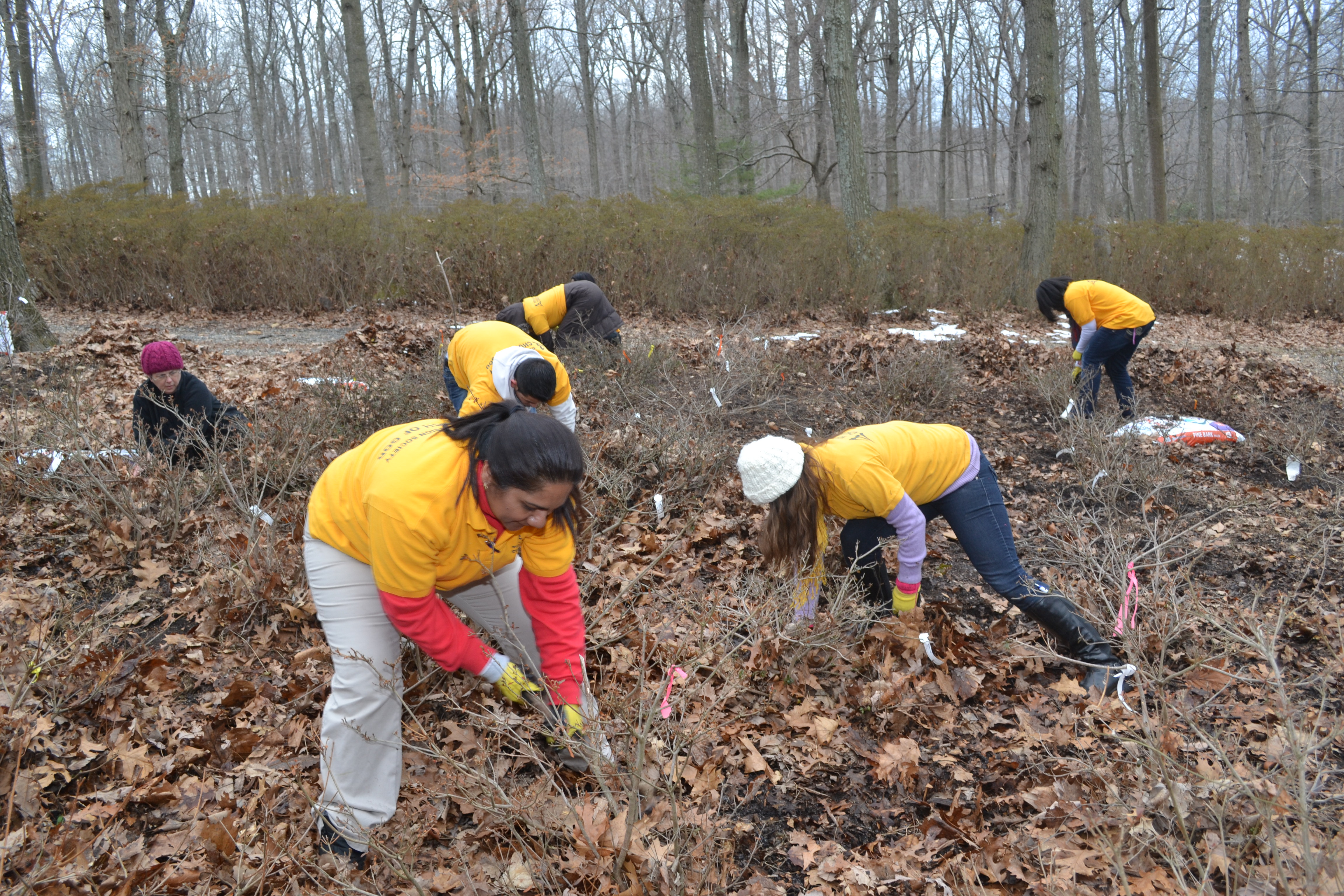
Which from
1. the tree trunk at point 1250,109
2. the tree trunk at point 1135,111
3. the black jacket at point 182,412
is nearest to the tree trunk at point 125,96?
the black jacket at point 182,412

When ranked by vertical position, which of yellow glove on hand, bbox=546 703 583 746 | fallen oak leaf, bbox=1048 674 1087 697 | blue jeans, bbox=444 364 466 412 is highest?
blue jeans, bbox=444 364 466 412

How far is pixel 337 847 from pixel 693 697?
1.25 m

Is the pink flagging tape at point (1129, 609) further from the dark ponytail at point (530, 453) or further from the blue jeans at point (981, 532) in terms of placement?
the dark ponytail at point (530, 453)

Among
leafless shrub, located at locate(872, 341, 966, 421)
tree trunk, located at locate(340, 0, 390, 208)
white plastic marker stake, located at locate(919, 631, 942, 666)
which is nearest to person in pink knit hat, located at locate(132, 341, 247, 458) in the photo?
white plastic marker stake, located at locate(919, 631, 942, 666)

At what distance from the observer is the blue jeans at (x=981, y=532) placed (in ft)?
10.6

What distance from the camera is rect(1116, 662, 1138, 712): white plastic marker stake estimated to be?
2.76m

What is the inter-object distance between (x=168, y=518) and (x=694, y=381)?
406 cm

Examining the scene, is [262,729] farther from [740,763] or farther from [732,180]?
[732,180]

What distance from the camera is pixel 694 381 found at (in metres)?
6.80

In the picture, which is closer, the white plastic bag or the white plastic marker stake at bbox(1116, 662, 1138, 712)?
the white plastic marker stake at bbox(1116, 662, 1138, 712)

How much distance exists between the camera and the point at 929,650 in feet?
10.4

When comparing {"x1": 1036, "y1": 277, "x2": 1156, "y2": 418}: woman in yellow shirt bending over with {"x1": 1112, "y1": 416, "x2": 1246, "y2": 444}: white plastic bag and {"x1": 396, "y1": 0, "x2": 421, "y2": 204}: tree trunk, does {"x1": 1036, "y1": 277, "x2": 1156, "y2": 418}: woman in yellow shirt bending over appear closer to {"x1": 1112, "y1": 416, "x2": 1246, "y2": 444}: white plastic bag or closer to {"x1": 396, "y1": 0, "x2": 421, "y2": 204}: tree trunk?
{"x1": 1112, "y1": 416, "x2": 1246, "y2": 444}: white plastic bag

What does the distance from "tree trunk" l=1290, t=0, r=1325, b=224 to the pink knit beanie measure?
83.7 feet

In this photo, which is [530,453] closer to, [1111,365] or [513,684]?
[513,684]
